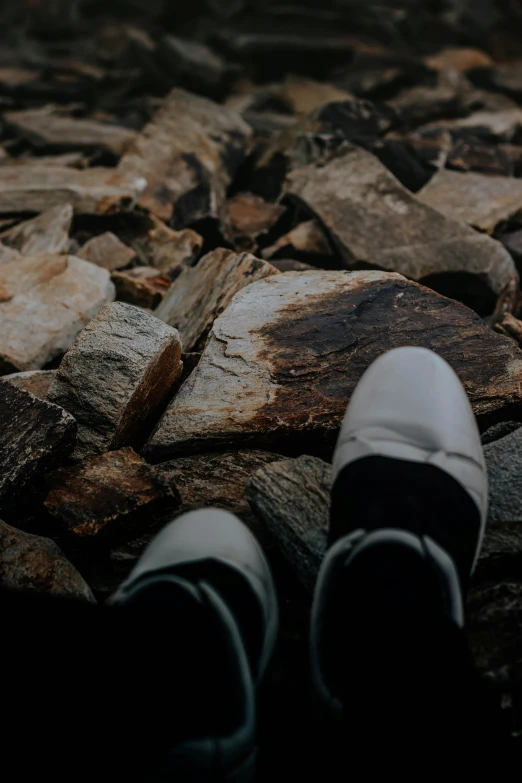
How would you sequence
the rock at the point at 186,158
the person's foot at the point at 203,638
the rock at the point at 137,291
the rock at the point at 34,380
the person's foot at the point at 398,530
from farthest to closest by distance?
the rock at the point at 186,158 < the rock at the point at 137,291 < the rock at the point at 34,380 < the person's foot at the point at 398,530 < the person's foot at the point at 203,638

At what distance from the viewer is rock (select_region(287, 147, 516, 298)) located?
248 centimetres

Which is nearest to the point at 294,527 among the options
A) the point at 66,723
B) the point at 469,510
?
the point at 469,510

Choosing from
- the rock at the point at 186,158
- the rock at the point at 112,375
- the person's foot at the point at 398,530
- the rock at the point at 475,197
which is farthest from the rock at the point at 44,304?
the rock at the point at 475,197

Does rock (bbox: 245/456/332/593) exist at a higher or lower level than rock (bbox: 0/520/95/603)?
higher

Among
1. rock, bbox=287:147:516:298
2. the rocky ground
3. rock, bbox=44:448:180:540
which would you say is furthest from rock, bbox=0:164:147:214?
rock, bbox=44:448:180:540

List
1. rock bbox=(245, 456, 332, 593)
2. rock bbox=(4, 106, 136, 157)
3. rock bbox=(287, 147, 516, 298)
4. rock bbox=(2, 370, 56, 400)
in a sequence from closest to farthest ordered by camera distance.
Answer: rock bbox=(245, 456, 332, 593)
rock bbox=(2, 370, 56, 400)
rock bbox=(287, 147, 516, 298)
rock bbox=(4, 106, 136, 157)

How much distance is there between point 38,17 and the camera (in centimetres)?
698

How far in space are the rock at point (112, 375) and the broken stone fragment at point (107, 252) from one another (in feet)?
3.87

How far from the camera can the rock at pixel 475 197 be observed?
2.92m

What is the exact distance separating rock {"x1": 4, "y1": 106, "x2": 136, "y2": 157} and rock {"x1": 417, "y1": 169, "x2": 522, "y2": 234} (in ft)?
7.27

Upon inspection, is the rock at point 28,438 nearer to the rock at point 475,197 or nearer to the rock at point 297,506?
the rock at point 297,506

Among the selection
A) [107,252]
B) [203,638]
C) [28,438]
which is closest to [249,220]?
[107,252]

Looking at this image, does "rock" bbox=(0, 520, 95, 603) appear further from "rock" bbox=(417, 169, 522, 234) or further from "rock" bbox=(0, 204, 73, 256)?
"rock" bbox=(417, 169, 522, 234)

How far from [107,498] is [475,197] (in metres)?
2.52
